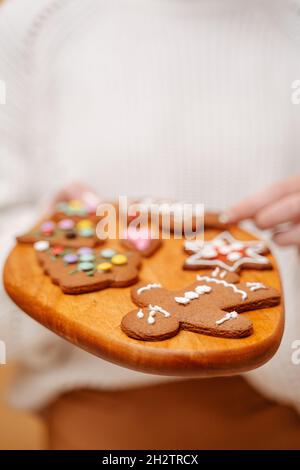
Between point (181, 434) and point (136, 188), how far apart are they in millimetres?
391

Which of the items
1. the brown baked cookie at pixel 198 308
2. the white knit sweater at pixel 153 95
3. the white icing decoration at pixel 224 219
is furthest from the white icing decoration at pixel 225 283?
the white knit sweater at pixel 153 95

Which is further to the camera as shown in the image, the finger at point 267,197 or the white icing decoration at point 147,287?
the finger at point 267,197

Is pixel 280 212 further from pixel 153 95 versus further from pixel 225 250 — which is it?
pixel 153 95

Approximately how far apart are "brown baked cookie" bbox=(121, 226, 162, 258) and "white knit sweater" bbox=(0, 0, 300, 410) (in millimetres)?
241

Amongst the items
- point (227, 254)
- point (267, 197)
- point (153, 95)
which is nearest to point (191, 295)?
point (227, 254)

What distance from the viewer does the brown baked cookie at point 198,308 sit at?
400 mm

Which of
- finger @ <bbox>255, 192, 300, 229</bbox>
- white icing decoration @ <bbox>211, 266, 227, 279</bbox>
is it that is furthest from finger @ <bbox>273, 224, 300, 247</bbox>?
white icing decoration @ <bbox>211, 266, 227, 279</bbox>

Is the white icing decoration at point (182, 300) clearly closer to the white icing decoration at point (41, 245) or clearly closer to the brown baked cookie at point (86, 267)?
the brown baked cookie at point (86, 267)

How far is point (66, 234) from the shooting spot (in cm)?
58

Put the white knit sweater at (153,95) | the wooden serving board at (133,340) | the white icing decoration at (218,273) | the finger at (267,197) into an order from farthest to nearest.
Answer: the white knit sweater at (153,95) → the finger at (267,197) → the white icing decoration at (218,273) → the wooden serving board at (133,340)

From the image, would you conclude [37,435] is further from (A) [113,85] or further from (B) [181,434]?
(A) [113,85]

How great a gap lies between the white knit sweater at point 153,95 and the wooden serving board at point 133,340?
297 millimetres
